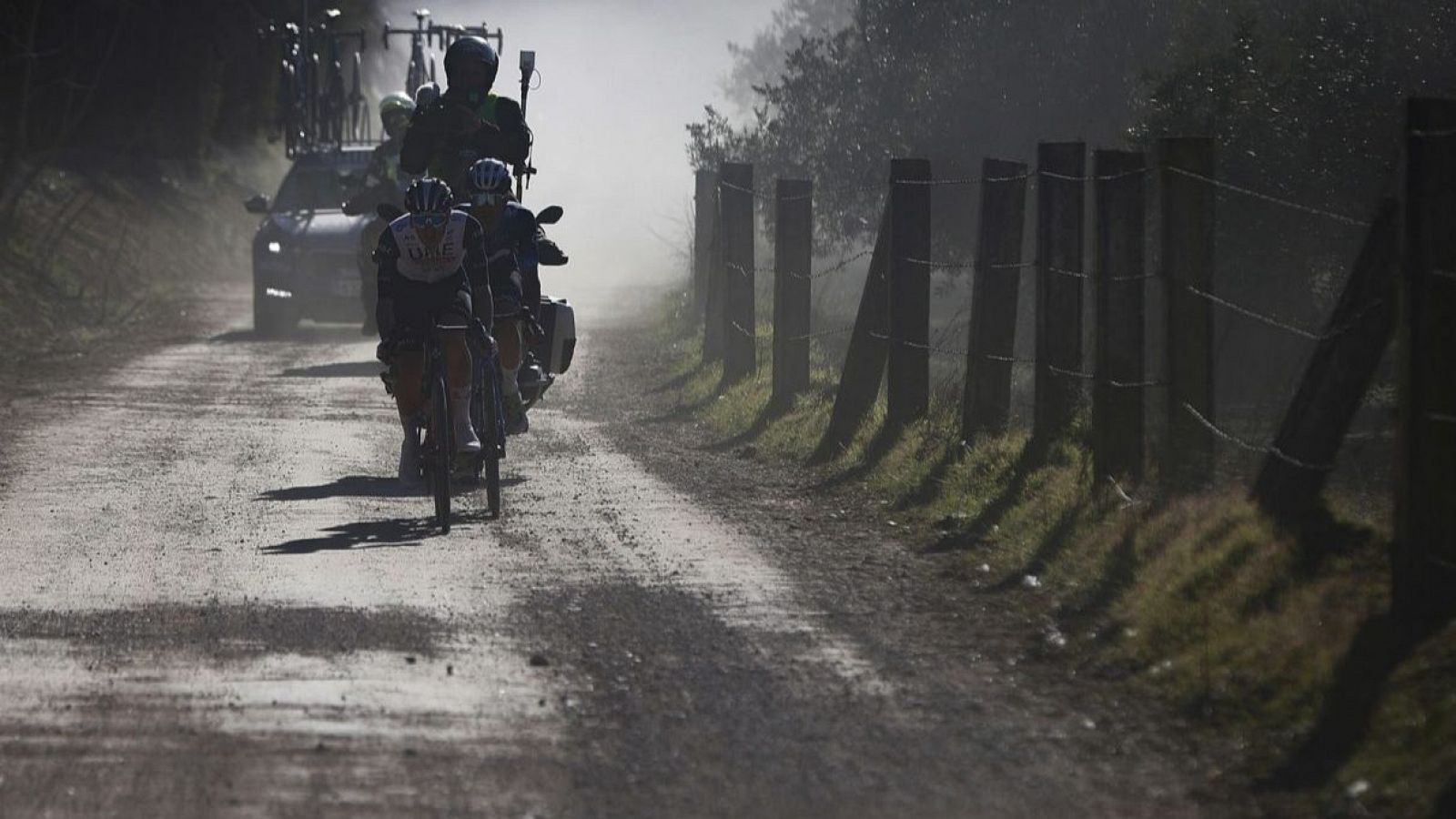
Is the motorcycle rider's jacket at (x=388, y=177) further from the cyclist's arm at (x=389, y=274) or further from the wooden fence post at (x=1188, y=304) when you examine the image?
the wooden fence post at (x=1188, y=304)

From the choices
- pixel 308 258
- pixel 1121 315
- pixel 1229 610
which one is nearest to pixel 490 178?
pixel 1121 315

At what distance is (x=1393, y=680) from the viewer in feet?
20.2

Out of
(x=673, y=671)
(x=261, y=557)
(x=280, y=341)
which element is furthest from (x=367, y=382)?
(x=673, y=671)

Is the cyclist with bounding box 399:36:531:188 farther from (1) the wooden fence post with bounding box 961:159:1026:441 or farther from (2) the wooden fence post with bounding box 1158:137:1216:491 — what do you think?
(2) the wooden fence post with bounding box 1158:137:1216:491

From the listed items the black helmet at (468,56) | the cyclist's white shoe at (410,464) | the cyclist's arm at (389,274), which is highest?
the black helmet at (468,56)

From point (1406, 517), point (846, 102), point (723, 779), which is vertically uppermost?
point (846, 102)

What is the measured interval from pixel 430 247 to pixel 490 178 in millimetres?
1231

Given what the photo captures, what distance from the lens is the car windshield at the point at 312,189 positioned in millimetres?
24484

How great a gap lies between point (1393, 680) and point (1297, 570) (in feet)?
4.38

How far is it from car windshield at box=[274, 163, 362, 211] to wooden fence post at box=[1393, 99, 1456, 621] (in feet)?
61.5

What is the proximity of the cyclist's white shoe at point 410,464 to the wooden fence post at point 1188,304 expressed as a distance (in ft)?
12.4

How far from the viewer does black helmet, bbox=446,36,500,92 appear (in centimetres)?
1443

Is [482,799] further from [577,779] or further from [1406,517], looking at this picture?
[1406,517]

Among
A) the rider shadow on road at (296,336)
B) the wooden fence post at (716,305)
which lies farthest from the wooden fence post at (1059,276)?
the rider shadow on road at (296,336)
